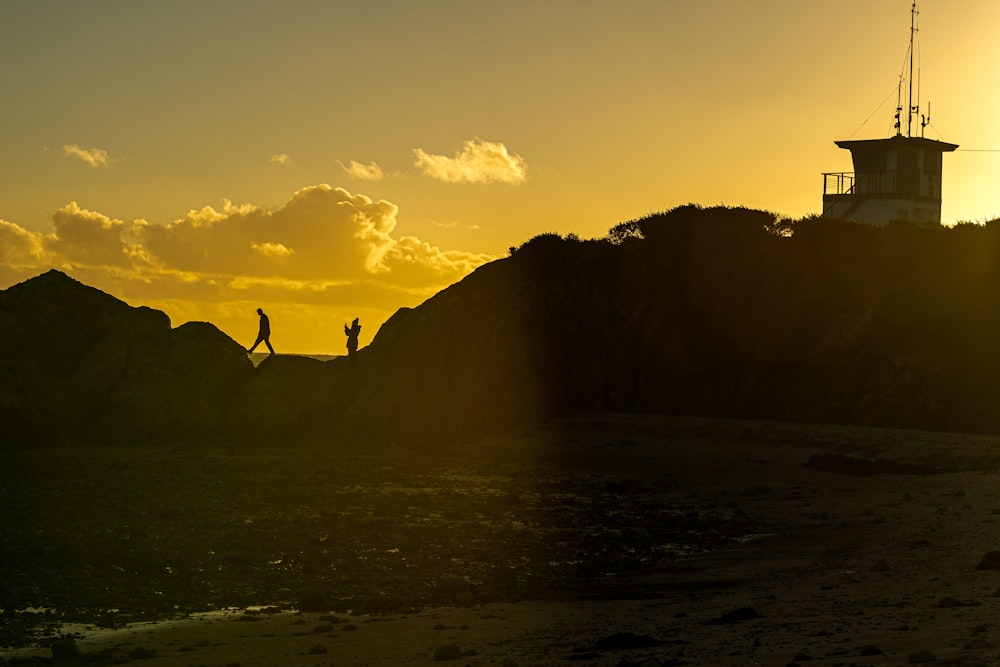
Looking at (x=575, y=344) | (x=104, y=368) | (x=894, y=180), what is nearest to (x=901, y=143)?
(x=894, y=180)

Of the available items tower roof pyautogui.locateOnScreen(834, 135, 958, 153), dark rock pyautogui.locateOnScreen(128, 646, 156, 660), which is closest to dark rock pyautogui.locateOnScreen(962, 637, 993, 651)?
dark rock pyautogui.locateOnScreen(128, 646, 156, 660)

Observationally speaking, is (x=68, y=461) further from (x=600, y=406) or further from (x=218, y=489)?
(x=600, y=406)

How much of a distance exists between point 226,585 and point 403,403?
28825 millimetres

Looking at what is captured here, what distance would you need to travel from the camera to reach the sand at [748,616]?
34.9ft

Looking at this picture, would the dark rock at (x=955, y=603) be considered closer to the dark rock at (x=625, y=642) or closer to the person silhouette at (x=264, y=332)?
the dark rock at (x=625, y=642)

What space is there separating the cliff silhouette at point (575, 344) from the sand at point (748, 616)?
681 inches

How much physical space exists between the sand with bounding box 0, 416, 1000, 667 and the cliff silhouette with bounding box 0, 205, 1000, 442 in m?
17.3

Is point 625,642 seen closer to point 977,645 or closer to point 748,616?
point 748,616

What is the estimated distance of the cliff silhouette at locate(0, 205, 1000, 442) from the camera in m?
41.5

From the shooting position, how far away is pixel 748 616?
487 inches

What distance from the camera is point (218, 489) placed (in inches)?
1119

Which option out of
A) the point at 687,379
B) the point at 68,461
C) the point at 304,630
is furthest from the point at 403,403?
the point at 304,630

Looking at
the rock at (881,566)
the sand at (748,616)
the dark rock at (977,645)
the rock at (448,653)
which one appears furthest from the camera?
the rock at (881,566)

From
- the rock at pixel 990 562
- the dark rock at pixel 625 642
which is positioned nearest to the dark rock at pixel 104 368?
the rock at pixel 990 562
